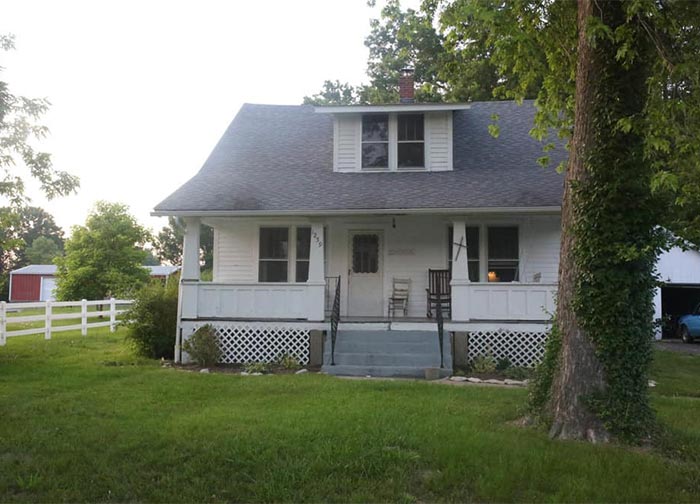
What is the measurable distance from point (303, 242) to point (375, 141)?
10.0 feet

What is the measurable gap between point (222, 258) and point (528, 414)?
29.9ft

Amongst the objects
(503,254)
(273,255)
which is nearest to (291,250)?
(273,255)

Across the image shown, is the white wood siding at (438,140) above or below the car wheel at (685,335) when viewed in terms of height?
above

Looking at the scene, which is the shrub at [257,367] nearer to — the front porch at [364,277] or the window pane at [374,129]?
the front porch at [364,277]

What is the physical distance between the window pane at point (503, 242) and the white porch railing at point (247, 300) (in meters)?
4.53

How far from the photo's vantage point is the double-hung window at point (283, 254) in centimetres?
1335

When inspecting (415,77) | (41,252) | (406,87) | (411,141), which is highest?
(415,77)

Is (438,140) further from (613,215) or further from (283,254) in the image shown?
(613,215)

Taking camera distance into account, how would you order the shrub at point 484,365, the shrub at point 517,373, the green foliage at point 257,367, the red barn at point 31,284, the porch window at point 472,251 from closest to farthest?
the shrub at point 517,373, the green foliage at point 257,367, the shrub at point 484,365, the porch window at point 472,251, the red barn at point 31,284

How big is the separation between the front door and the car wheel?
12.7 metres

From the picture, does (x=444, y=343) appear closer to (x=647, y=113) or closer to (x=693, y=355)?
(x=647, y=113)

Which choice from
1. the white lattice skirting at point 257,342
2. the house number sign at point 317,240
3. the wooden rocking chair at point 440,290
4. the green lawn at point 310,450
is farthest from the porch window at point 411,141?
the green lawn at point 310,450

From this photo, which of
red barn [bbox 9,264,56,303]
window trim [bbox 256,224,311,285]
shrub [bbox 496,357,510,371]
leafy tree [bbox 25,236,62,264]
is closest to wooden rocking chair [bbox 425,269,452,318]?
shrub [bbox 496,357,510,371]

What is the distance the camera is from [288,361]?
11.1 meters
